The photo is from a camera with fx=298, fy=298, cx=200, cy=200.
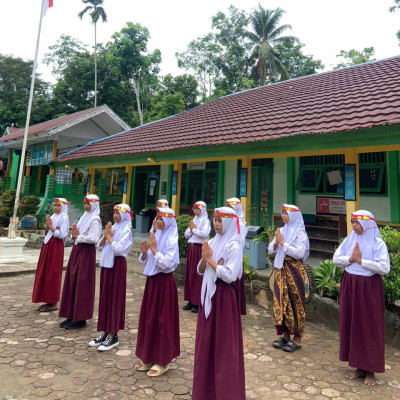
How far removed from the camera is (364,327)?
10.0 ft

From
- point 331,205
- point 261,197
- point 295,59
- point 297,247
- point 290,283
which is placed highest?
point 295,59

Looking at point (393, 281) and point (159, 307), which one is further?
point (393, 281)

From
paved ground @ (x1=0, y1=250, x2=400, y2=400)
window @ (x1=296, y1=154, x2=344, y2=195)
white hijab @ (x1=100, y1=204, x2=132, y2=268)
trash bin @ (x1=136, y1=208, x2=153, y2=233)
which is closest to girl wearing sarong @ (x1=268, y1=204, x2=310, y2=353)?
paved ground @ (x1=0, y1=250, x2=400, y2=400)

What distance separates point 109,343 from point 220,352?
177 cm

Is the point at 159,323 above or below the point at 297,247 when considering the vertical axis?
below

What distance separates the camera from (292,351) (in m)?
3.64

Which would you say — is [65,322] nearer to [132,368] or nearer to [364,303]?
[132,368]

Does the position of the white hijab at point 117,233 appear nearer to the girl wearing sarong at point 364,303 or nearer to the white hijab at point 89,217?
the white hijab at point 89,217

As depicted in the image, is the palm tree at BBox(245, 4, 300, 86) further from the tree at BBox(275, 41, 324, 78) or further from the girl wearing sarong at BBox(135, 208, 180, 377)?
the girl wearing sarong at BBox(135, 208, 180, 377)

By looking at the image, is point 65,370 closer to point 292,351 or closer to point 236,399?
point 236,399

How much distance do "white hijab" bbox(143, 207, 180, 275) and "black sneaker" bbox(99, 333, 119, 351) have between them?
1.09 m

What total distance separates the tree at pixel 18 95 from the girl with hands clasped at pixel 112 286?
24.8 metres

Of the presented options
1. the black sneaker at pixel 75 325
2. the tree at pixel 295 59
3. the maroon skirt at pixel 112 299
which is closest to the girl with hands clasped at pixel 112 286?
the maroon skirt at pixel 112 299

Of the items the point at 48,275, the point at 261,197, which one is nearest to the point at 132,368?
the point at 48,275
